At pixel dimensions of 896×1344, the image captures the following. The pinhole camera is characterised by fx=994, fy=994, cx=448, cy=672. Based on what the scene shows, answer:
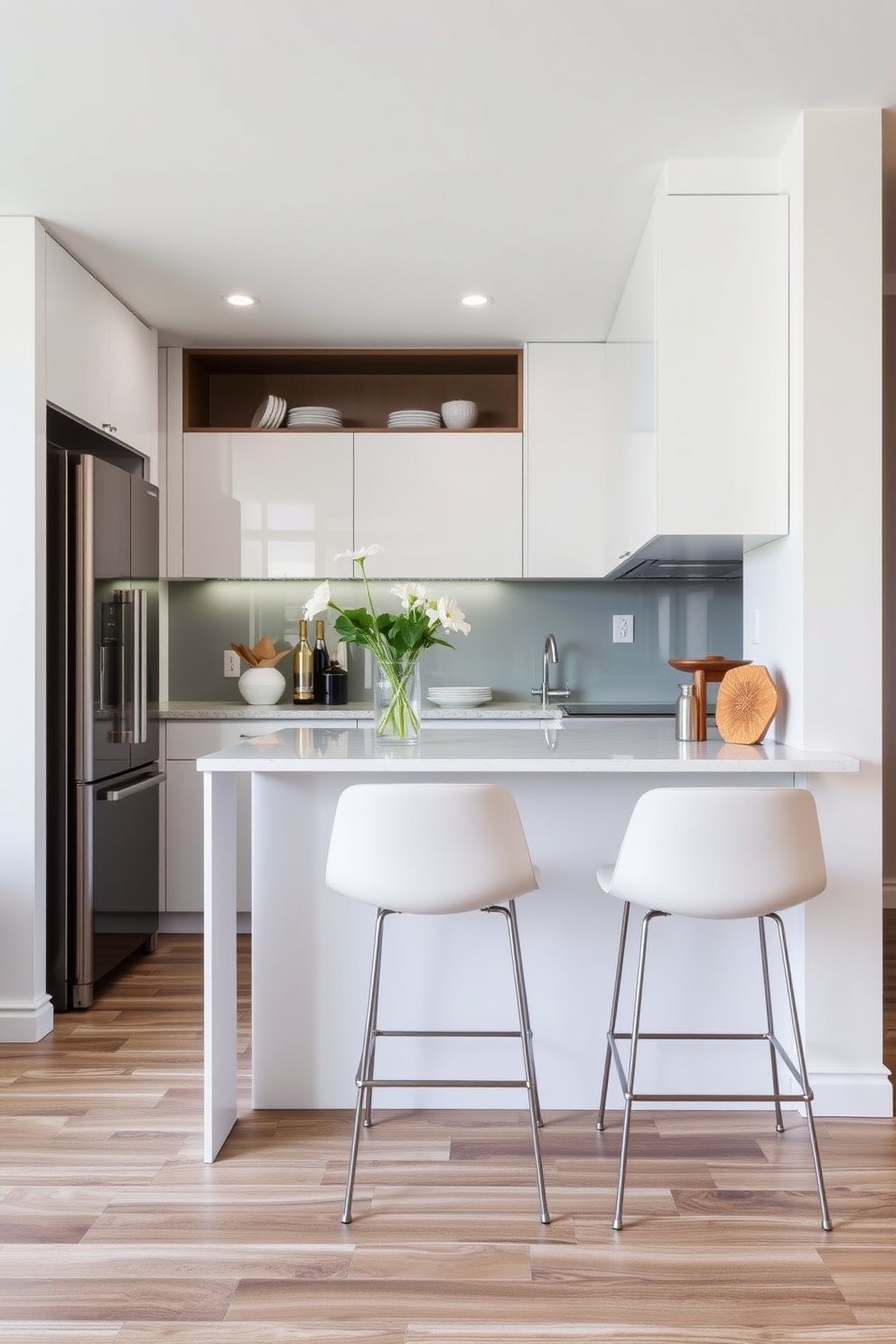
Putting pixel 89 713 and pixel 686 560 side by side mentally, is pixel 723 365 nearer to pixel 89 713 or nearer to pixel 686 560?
pixel 686 560

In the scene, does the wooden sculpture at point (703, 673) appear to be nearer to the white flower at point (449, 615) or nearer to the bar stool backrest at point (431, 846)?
the white flower at point (449, 615)

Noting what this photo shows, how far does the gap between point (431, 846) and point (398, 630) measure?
28.4 inches

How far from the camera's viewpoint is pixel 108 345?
142 inches

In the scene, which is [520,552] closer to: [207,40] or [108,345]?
[108,345]

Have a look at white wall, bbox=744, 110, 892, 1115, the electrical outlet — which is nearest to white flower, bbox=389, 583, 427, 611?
white wall, bbox=744, 110, 892, 1115

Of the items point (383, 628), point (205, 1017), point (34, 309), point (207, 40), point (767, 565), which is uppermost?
point (207, 40)

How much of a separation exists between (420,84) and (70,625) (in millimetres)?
1877

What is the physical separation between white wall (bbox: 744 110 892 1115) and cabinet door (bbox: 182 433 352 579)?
2224mm

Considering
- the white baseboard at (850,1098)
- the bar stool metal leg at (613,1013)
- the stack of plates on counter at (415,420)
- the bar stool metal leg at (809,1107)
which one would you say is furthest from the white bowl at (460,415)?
the white baseboard at (850,1098)

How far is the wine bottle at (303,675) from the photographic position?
4.38m

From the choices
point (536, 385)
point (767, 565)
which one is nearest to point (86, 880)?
point (767, 565)

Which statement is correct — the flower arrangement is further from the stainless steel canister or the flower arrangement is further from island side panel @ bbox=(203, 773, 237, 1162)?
the stainless steel canister

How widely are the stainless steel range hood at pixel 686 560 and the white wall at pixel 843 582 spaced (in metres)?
0.33

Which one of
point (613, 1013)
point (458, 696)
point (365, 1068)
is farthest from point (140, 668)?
point (613, 1013)
